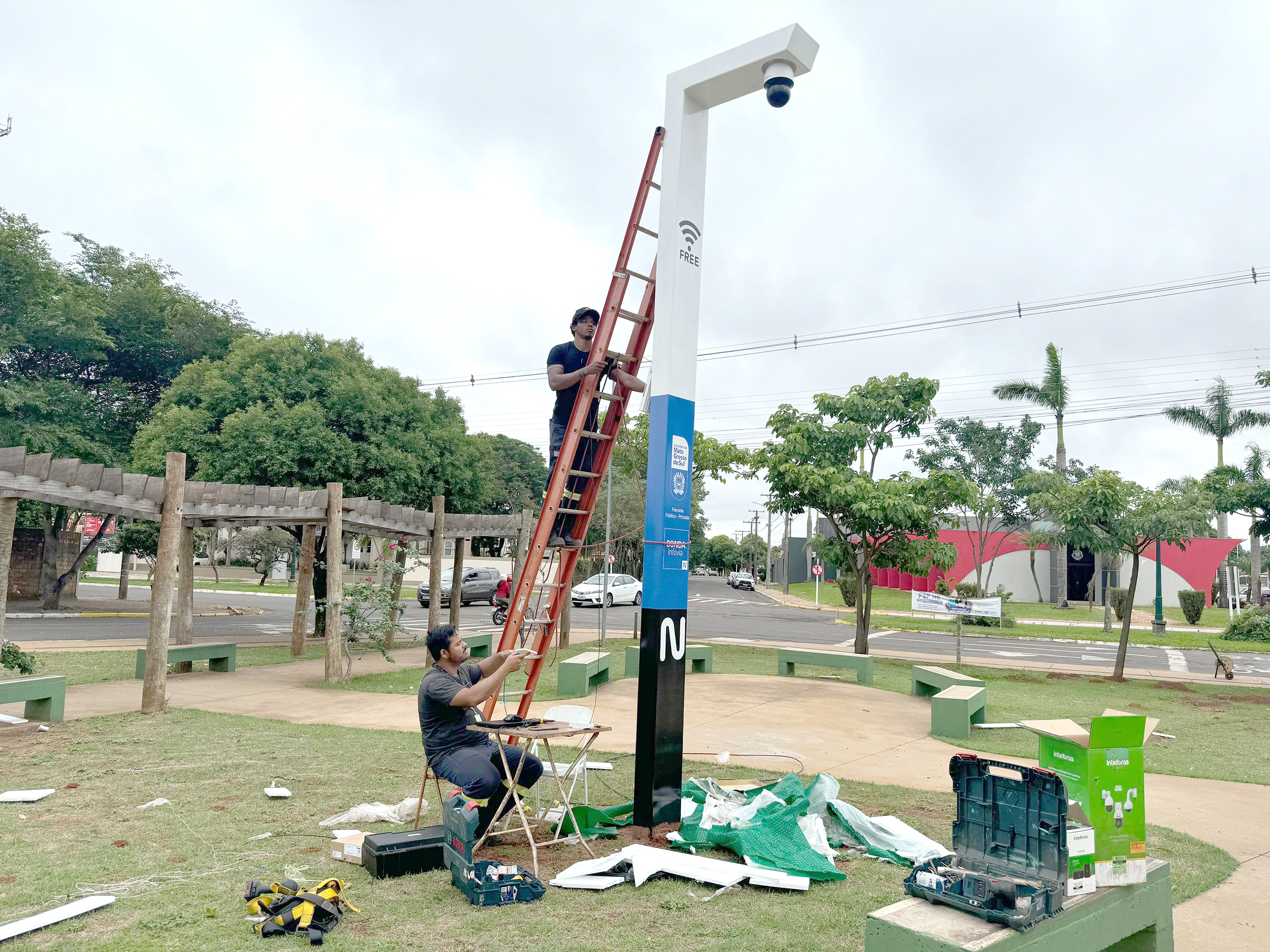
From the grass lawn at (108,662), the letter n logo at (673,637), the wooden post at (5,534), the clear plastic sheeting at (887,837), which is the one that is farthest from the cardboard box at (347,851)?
the grass lawn at (108,662)

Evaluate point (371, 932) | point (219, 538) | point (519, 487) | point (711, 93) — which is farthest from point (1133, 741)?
point (219, 538)

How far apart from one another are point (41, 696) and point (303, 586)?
285 inches

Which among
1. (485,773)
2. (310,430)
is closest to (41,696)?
(485,773)

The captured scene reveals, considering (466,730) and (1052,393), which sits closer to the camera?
(466,730)

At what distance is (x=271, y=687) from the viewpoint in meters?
11.6

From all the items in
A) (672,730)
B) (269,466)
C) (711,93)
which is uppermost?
(711,93)

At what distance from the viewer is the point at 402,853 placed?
14.8 feet

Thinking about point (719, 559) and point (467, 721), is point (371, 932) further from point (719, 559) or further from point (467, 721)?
point (719, 559)

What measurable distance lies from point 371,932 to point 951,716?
7.12 meters

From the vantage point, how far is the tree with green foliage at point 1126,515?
46.4ft

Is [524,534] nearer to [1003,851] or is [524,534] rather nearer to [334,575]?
[334,575]

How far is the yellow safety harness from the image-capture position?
3.66 metres

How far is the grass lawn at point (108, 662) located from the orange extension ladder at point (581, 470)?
9245mm

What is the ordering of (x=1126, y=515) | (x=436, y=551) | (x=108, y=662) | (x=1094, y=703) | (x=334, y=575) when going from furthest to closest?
1. (x=1126, y=515)
2. (x=436, y=551)
3. (x=108, y=662)
4. (x=1094, y=703)
5. (x=334, y=575)
